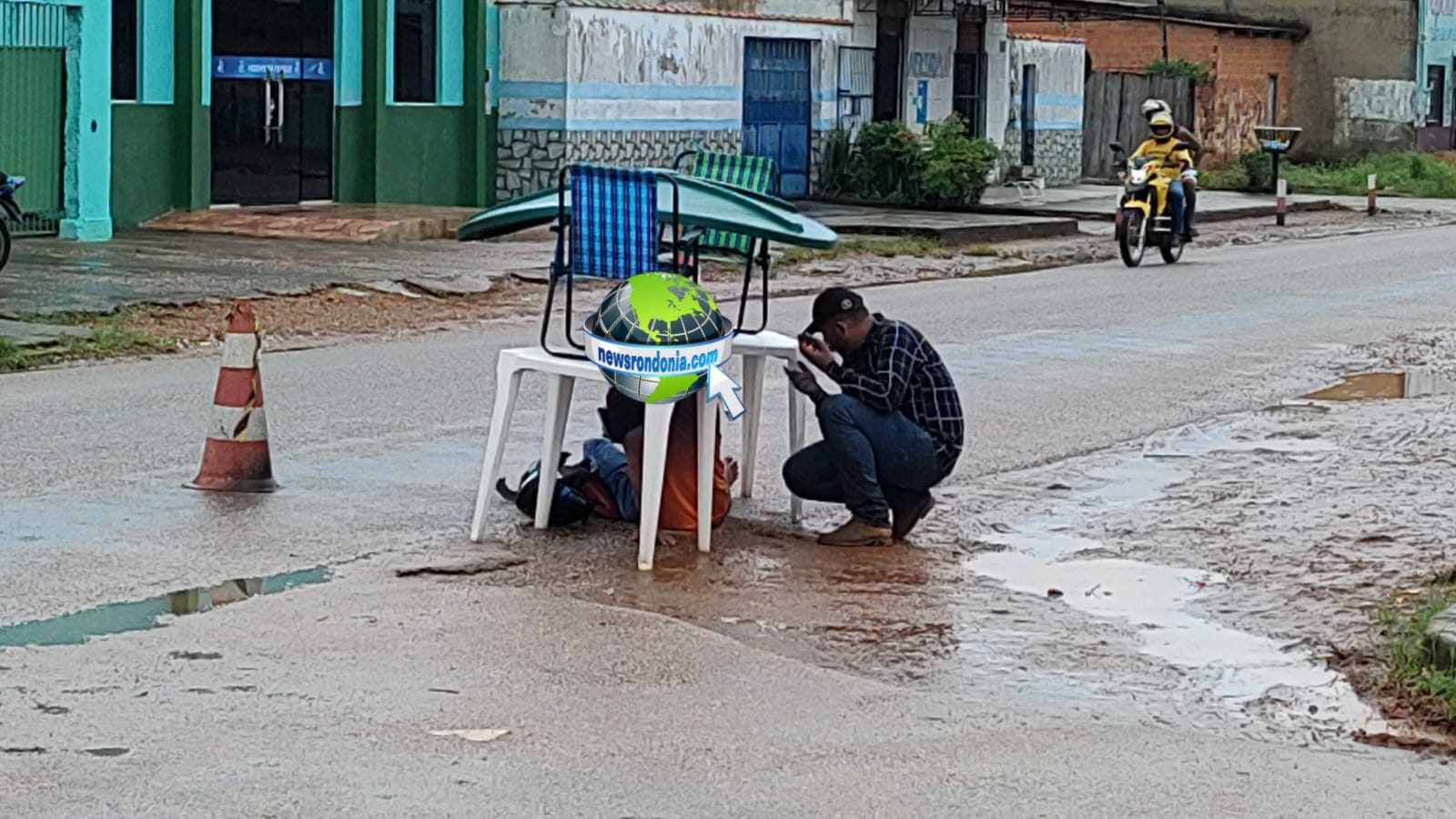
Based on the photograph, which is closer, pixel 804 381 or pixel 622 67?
pixel 804 381

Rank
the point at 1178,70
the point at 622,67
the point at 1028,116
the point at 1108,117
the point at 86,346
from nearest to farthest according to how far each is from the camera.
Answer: the point at 86,346 < the point at 622,67 < the point at 1028,116 < the point at 1108,117 < the point at 1178,70

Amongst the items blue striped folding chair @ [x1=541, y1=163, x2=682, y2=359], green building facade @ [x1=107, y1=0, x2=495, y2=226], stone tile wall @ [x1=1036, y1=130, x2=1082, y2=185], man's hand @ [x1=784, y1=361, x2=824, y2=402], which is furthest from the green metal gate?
stone tile wall @ [x1=1036, y1=130, x2=1082, y2=185]

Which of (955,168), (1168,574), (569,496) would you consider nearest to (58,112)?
(955,168)

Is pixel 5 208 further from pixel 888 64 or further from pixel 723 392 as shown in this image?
pixel 888 64

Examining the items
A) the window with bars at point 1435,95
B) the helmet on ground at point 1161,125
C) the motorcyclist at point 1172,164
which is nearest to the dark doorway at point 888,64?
the helmet on ground at point 1161,125

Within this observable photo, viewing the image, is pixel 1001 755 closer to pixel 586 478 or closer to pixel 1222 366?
pixel 586 478

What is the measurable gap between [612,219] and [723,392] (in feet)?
2.90

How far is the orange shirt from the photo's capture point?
874 centimetres

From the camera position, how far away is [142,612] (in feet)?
24.0

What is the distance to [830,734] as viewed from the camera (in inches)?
243

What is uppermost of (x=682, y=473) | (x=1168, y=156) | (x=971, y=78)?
(x=971, y=78)

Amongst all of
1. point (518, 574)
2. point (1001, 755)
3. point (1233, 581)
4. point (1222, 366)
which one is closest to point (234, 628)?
point (518, 574)

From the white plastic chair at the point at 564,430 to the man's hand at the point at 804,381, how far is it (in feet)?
1.03

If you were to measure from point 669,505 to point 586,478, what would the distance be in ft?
1.58
